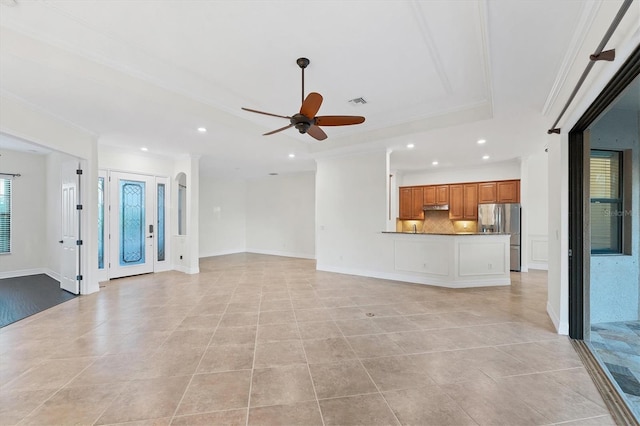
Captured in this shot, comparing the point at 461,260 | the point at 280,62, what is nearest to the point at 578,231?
the point at 461,260

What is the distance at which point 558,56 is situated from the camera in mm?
2561

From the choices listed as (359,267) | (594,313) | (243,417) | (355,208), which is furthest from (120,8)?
(594,313)

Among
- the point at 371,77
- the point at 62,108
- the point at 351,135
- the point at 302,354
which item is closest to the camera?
the point at 302,354

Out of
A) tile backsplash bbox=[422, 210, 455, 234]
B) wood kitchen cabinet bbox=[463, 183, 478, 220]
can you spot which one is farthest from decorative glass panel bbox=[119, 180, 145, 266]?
wood kitchen cabinet bbox=[463, 183, 478, 220]

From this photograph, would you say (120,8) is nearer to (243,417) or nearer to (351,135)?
(243,417)

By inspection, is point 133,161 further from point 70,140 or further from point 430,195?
point 430,195

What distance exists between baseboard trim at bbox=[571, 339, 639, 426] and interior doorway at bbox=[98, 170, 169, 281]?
24.2 ft

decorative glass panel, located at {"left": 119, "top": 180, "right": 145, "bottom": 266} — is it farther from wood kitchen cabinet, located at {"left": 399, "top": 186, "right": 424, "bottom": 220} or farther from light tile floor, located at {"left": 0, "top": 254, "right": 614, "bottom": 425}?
wood kitchen cabinet, located at {"left": 399, "top": 186, "right": 424, "bottom": 220}

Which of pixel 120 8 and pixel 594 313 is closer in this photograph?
pixel 120 8

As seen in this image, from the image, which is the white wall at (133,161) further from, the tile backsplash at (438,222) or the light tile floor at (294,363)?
the tile backsplash at (438,222)

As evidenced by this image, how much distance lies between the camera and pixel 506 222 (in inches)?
268

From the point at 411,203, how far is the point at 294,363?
23.5ft

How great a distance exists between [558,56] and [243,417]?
400cm

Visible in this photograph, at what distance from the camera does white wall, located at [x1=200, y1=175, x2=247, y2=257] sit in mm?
9266
